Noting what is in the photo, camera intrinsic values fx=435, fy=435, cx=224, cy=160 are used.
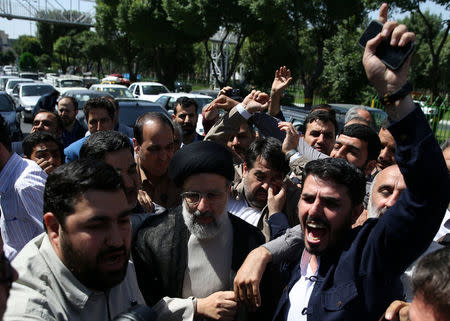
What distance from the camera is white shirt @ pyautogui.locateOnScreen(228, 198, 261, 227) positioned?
2963 millimetres

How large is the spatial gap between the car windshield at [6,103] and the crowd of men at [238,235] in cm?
1155

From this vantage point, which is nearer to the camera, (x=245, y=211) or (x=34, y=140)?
(x=245, y=211)

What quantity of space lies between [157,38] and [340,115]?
65.5 feet

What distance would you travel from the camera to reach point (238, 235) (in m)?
2.31

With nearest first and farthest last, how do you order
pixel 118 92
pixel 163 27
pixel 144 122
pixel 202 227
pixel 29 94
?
pixel 202 227
pixel 144 122
pixel 118 92
pixel 29 94
pixel 163 27

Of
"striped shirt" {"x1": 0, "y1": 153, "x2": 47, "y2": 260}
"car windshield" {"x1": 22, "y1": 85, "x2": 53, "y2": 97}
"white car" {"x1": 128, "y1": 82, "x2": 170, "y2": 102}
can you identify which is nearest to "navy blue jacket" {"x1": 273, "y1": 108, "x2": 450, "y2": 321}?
"striped shirt" {"x1": 0, "y1": 153, "x2": 47, "y2": 260}

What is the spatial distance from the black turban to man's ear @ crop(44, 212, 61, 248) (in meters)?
0.73

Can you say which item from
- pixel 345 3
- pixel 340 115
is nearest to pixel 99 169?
pixel 340 115

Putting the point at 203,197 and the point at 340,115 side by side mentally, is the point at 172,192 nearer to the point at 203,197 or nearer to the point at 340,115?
the point at 203,197

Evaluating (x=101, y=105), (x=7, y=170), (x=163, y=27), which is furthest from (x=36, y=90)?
(x=7, y=170)

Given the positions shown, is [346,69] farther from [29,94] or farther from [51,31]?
[51,31]

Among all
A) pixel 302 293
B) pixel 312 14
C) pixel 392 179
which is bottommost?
pixel 302 293

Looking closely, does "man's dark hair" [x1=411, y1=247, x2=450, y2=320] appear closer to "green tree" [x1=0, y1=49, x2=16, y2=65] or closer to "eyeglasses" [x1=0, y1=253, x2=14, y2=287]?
"eyeglasses" [x1=0, y1=253, x2=14, y2=287]

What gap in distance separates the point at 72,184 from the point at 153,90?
21.3 metres
